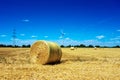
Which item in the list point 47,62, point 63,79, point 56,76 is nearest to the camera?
point 63,79

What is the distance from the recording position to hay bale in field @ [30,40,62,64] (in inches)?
537

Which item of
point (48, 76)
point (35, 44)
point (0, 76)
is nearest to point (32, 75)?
point (48, 76)

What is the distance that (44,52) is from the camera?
45.3 feet

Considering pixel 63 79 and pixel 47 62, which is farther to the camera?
pixel 47 62

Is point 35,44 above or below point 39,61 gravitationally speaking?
above

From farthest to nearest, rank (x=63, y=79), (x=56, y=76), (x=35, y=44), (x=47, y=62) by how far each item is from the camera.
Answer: (x=35, y=44)
(x=47, y=62)
(x=56, y=76)
(x=63, y=79)

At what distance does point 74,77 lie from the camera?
8820 mm

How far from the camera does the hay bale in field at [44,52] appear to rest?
13627 millimetres

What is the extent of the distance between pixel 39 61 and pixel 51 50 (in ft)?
3.23

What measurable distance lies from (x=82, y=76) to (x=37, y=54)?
570 cm

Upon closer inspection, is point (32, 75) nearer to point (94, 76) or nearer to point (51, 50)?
point (94, 76)

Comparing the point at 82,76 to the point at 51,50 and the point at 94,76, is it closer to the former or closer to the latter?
the point at 94,76

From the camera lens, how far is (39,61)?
13.9m

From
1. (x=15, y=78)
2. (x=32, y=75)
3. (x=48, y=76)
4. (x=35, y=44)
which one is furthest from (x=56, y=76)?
(x=35, y=44)
